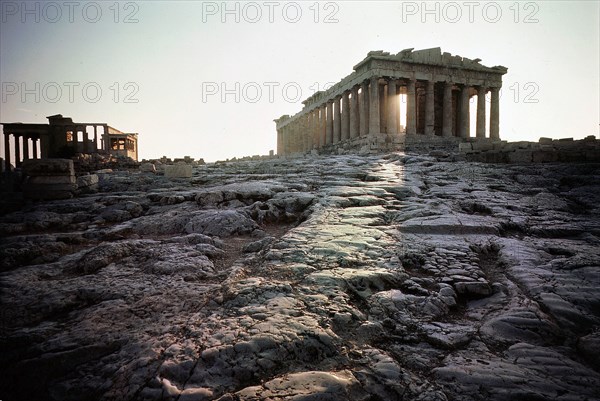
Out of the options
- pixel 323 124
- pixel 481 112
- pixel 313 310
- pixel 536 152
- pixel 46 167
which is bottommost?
pixel 313 310

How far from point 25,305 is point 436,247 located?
Answer: 3.78 metres

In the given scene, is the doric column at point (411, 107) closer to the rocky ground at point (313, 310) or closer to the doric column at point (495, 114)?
the doric column at point (495, 114)

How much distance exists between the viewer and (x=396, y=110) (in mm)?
26547

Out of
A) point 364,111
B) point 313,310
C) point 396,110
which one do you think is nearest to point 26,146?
point 364,111

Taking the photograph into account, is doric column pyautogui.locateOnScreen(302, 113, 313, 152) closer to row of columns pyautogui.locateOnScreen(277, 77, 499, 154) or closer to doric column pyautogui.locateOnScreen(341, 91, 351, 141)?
row of columns pyautogui.locateOnScreen(277, 77, 499, 154)

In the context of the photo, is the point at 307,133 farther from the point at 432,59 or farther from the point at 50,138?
the point at 50,138

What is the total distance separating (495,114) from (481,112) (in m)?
1.52

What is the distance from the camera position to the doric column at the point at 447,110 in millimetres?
25766

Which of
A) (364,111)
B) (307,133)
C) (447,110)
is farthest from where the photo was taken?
(307,133)

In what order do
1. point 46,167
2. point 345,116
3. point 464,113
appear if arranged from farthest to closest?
point 345,116
point 464,113
point 46,167

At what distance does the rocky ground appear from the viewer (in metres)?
1.59

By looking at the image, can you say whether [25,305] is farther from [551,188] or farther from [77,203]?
[551,188]

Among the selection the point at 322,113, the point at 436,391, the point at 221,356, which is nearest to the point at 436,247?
the point at 436,391

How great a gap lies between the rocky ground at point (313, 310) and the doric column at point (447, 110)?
23.9 meters
